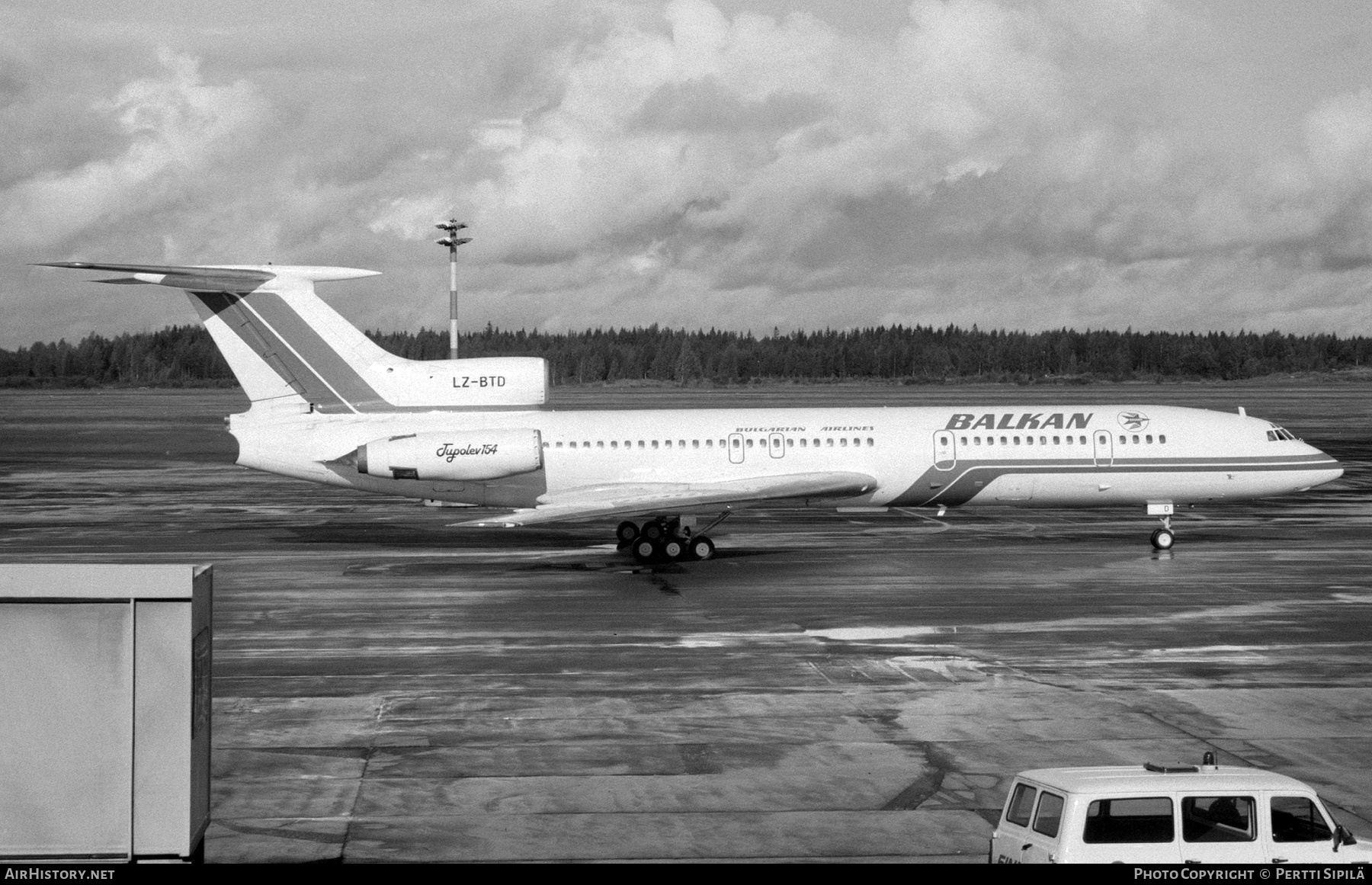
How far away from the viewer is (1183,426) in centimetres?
3259

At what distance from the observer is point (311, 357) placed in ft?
101

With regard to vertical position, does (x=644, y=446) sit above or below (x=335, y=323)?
below

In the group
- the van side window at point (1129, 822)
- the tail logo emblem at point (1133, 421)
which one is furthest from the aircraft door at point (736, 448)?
the van side window at point (1129, 822)

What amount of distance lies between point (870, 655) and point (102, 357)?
196 m

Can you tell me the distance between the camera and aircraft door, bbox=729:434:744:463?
1240 inches

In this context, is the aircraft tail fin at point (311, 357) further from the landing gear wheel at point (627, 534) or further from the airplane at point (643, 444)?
the landing gear wheel at point (627, 534)

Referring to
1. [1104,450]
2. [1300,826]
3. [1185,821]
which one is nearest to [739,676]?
[1185,821]

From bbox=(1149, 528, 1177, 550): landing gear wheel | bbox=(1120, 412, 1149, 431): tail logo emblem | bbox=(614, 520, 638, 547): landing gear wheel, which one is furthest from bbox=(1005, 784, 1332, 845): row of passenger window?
bbox=(1120, 412, 1149, 431): tail logo emblem

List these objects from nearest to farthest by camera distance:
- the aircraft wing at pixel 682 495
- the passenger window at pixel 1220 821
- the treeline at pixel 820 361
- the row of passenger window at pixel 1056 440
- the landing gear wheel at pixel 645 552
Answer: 1. the passenger window at pixel 1220 821
2. the aircraft wing at pixel 682 495
3. the landing gear wheel at pixel 645 552
4. the row of passenger window at pixel 1056 440
5. the treeline at pixel 820 361

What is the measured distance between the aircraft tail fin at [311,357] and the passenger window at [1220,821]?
23611 millimetres

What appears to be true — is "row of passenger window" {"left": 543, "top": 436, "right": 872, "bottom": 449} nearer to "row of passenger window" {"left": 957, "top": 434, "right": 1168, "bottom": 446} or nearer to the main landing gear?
the main landing gear

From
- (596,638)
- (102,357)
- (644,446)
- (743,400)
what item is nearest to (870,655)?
(596,638)

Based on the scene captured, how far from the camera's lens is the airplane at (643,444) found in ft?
100

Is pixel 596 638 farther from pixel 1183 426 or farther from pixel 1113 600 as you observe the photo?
pixel 1183 426
